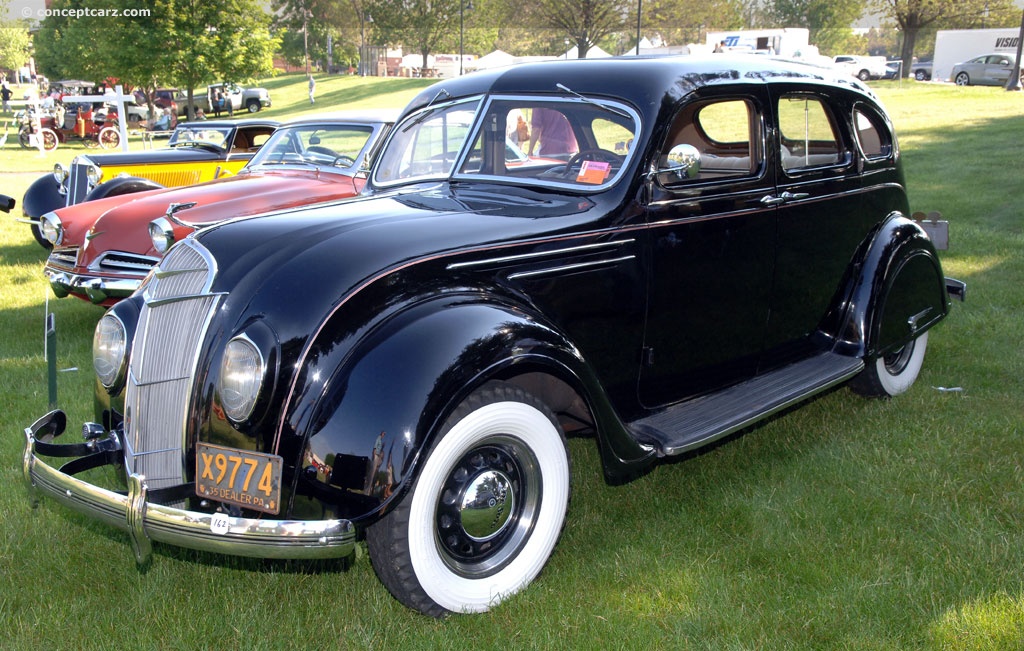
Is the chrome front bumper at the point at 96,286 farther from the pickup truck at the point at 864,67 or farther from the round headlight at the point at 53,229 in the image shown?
the pickup truck at the point at 864,67

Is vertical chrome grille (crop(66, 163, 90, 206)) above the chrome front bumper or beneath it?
above

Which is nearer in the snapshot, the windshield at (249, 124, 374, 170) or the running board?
the running board

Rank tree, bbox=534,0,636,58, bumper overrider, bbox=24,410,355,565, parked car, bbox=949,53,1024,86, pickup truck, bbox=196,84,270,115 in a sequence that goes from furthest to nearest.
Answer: tree, bbox=534,0,636,58
pickup truck, bbox=196,84,270,115
parked car, bbox=949,53,1024,86
bumper overrider, bbox=24,410,355,565

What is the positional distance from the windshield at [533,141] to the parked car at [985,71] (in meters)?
36.0

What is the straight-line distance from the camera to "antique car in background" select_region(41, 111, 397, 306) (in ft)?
20.2

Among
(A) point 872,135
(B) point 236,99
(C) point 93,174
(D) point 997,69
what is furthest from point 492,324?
(B) point 236,99

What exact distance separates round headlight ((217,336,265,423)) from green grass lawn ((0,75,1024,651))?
76 cm

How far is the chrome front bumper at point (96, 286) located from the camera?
20.3 feet

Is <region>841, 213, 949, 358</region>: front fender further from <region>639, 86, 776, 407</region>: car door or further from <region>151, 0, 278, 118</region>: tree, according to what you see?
<region>151, 0, 278, 118</region>: tree

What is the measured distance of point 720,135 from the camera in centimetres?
434

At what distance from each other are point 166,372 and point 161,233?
11.5 ft

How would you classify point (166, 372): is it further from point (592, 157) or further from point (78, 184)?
point (78, 184)

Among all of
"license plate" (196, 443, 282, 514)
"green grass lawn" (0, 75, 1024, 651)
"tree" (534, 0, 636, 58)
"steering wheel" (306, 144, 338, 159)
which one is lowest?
"green grass lawn" (0, 75, 1024, 651)

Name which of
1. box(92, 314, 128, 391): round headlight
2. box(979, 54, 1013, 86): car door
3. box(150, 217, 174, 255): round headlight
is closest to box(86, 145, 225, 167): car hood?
box(150, 217, 174, 255): round headlight
